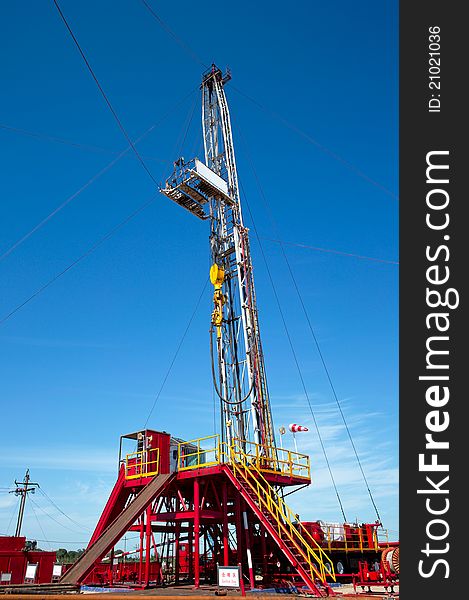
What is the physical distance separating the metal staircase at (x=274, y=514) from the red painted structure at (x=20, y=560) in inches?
534

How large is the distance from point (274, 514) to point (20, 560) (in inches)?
637

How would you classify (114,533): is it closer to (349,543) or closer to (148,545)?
(148,545)

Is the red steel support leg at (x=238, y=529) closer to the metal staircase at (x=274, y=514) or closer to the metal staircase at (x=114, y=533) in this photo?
the metal staircase at (x=274, y=514)

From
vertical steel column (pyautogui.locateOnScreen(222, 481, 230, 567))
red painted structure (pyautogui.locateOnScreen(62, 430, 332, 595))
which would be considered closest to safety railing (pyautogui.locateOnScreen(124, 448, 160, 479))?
red painted structure (pyautogui.locateOnScreen(62, 430, 332, 595))

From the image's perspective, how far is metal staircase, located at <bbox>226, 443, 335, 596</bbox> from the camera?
53.5 feet

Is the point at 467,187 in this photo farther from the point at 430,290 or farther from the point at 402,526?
the point at 402,526

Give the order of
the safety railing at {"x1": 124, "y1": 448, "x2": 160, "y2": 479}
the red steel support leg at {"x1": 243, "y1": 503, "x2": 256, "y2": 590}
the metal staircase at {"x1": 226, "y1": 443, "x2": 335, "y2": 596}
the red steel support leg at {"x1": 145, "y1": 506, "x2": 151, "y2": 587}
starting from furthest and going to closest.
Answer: the safety railing at {"x1": 124, "y1": 448, "x2": 160, "y2": 479}
the red steel support leg at {"x1": 145, "y1": 506, "x2": 151, "y2": 587}
the red steel support leg at {"x1": 243, "y1": 503, "x2": 256, "y2": 590}
the metal staircase at {"x1": 226, "y1": 443, "x2": 335, "y2": 596}

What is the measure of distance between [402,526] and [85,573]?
14.7 meters

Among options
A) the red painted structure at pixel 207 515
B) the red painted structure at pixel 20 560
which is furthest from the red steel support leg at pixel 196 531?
the red painted structure at pixel 20 560

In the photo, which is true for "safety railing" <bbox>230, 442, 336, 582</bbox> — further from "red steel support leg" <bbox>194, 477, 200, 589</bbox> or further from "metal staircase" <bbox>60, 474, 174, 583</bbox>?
"metal staircase" <bbox>60, 474, 174, 583</bbox>

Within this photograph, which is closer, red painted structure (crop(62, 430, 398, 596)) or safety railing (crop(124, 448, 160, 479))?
red painted structure (crop(62, 430, 398, 596))

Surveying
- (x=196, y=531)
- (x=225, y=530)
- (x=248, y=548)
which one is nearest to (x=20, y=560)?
(x=196, y=531)

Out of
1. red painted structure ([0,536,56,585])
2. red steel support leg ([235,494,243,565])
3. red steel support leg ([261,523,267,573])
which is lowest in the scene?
red painted structure ([0,536,56,585])

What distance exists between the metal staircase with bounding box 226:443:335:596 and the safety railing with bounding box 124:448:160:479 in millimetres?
4974
